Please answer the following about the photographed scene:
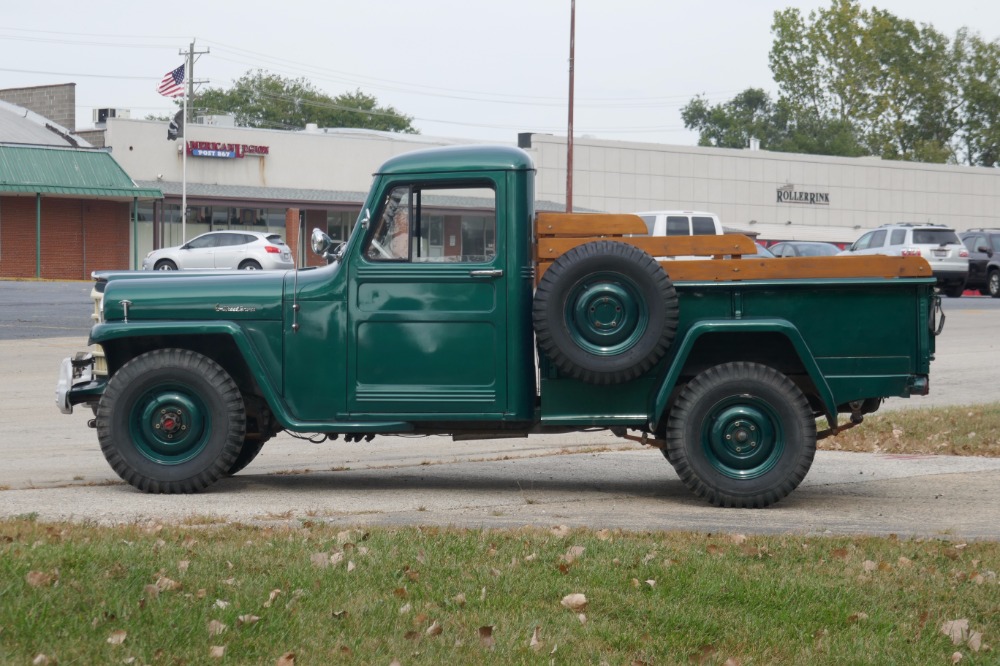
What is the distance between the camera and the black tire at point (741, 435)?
8367mm

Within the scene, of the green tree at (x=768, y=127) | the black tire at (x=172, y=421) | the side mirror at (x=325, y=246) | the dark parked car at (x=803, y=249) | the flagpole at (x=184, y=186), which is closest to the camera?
the side mirror at (x=325, y=246)

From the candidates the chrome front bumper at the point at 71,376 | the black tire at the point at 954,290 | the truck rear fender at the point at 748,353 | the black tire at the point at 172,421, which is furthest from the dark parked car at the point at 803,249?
the black tire at the point at 172,421

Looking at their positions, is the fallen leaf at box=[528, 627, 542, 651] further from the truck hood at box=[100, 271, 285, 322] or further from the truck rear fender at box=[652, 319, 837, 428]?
the truck hood at box=[100, 271, 285, 322]

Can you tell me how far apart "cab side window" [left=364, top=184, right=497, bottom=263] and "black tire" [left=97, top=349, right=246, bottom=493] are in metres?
1.39

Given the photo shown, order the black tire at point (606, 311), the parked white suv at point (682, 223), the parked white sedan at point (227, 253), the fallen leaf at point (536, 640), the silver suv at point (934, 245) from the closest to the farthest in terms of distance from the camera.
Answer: the fallen leaf at point (536, 640)
the black tire at point (606, 311)
the parked white suv at point (682, 223)
the silver suv at point (934, 245)
the parked white sedan at point (227, 253)

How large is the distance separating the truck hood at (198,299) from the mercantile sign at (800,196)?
211 feet

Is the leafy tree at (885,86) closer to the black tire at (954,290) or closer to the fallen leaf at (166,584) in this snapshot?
the black tire at (954,290)

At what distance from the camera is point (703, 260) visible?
8.38 meters

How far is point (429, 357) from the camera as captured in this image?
28.3 feet

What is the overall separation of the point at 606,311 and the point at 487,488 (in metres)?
1.95

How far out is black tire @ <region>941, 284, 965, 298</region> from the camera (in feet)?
117

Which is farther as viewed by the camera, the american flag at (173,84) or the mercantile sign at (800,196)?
the mercantile sign at (800,196)

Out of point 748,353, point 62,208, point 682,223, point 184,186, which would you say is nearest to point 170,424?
point 748,353

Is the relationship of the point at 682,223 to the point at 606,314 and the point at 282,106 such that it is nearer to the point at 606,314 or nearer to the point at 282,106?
the point at 606,314
